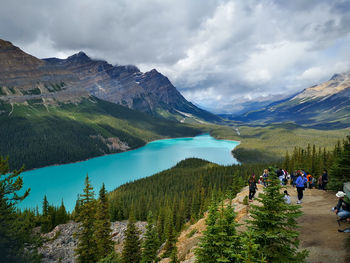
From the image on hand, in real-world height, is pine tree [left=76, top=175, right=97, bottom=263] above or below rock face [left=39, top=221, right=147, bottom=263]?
above

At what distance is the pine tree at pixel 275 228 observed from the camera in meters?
A: 9.34

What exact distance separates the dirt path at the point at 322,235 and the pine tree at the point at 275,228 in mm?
4684

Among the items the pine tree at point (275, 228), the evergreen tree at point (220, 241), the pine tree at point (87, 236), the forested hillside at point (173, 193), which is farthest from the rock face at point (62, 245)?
the pine tree at point (275, 228)

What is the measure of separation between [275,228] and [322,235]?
8.55 m

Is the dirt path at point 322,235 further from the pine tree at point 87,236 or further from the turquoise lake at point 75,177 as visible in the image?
the turquoise lake at point 75,177

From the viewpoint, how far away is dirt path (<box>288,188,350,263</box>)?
12438 mm

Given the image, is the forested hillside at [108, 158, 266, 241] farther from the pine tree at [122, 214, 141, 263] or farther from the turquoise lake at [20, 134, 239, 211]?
the turquoise lake at [20, 134, 239, 211]

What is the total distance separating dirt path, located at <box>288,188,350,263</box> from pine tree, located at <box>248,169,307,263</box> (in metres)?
4.68

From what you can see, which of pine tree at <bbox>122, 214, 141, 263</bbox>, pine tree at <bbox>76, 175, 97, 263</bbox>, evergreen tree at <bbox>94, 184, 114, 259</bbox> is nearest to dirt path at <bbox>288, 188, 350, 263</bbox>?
pine tree at <bbox>122, 214, 141, 263</bbox>

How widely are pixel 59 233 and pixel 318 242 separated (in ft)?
164

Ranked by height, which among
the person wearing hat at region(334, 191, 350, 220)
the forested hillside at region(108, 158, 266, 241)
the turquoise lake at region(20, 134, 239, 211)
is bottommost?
the turquoise lake at region(20, 134, 239, 211)

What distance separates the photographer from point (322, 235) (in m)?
14.9

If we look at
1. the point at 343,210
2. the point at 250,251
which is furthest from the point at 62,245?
the point at 343,210

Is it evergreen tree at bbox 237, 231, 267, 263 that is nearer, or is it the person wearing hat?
evergreen tree at bbox 237, 231, 267, 263
